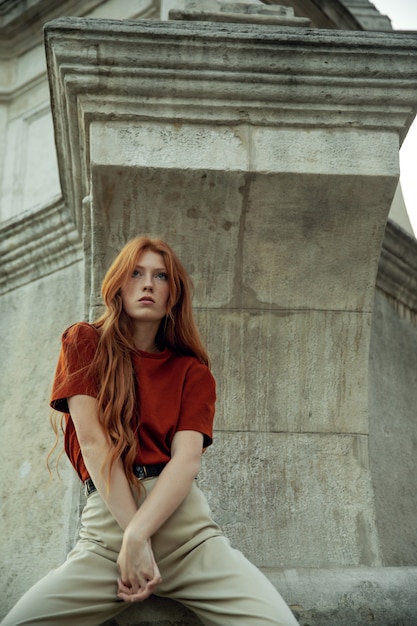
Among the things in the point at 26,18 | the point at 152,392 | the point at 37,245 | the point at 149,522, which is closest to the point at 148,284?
the point at 152,392

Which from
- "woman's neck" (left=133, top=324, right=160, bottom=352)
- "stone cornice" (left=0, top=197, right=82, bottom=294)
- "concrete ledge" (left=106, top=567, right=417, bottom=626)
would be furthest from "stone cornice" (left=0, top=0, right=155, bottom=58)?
"concrete ledge" (left=106, top=567, right=417, bottom=626)

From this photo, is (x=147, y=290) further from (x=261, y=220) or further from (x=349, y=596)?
(x=349, y=596)

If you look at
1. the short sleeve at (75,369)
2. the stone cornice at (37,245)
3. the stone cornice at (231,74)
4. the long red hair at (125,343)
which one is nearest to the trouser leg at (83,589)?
the long red hair at (125,343)

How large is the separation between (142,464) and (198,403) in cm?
18

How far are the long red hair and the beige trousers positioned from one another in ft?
0.38

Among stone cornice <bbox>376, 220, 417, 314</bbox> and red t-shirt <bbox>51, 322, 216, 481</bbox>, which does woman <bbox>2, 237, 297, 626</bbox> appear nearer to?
red t-shirt <bbox>51, 322, 216, 481</bbox>

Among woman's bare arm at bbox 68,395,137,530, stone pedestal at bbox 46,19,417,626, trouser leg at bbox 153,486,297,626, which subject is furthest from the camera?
stone pedestal at bbox 46,19,417,626

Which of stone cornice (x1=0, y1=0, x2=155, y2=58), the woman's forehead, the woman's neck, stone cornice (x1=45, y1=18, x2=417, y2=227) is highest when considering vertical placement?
stone cornice (x1=0, y1=0, x2=155, y2=58)

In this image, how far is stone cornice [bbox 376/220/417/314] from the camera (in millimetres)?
2965

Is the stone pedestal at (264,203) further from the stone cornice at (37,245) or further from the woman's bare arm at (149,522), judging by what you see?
the woman's bare arm at (149,522)

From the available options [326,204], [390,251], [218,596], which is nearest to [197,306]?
[326,204]

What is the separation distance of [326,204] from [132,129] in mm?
598

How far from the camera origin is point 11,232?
3131mm

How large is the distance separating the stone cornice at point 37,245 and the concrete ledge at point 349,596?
1.60 metres
